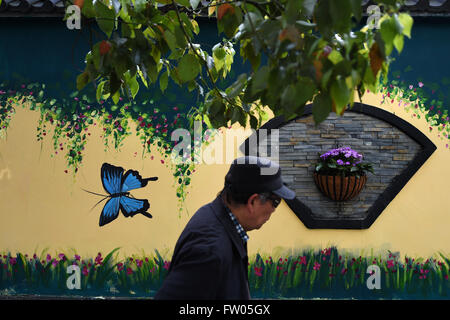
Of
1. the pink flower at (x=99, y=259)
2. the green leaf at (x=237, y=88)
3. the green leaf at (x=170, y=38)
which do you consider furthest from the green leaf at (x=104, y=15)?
the pink flower at (x=99, y=259)

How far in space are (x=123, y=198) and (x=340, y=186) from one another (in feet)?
7.34

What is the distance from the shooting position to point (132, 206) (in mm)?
5629

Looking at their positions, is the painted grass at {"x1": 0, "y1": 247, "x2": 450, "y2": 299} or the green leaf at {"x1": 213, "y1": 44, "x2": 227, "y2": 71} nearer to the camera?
the green leaf at {"x1": 213, "y1": 44, "x2": 227, "y2": 71}

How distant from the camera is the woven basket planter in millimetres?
5316

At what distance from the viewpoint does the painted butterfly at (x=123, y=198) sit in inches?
221

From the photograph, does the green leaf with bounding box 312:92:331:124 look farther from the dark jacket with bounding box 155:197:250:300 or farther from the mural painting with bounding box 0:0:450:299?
the mural painting with bounding box 0:0:450:299

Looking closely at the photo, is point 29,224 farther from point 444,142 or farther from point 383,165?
point 444,142

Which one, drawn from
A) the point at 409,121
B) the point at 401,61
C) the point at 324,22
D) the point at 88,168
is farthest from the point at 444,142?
the point at 324,22

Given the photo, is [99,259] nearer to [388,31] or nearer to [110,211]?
[110,211]

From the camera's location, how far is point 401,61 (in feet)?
18.1

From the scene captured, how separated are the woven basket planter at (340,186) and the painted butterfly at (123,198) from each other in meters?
1.73

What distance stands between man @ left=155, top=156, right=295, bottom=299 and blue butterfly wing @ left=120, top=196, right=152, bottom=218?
3.30 meters

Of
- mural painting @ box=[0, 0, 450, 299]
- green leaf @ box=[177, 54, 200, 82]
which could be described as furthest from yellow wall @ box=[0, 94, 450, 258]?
green leaf @ box=[177, 54, 200, 82]

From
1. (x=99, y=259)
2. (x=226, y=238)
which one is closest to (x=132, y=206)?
(x=99, y=259)
